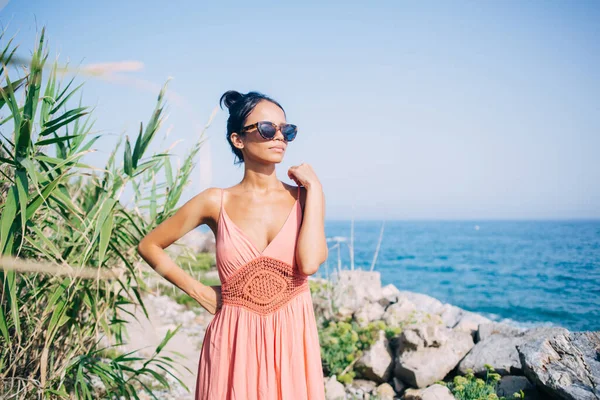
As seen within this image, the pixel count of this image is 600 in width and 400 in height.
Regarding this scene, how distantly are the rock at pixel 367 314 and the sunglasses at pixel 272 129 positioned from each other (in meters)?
3.95

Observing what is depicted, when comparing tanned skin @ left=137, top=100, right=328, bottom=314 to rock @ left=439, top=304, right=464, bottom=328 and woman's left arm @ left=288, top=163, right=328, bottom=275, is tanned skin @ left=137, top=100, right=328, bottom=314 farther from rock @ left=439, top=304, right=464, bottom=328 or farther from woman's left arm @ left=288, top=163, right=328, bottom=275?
rock @ left=439, top=304, right=464, bottom=328

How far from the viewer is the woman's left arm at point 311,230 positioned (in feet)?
6.99

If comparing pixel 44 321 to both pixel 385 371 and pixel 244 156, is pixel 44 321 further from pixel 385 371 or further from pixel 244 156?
pixel 385 371

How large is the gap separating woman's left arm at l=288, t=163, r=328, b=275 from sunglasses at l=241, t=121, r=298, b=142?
0.20m

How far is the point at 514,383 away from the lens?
152 inches

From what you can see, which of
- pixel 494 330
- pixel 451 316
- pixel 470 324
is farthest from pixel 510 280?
pixel 494 330

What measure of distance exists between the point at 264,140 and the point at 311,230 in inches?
20.3

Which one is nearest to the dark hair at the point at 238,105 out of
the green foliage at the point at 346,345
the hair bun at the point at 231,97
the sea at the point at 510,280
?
the hair bun at the point at 231,97

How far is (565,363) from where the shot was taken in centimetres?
332

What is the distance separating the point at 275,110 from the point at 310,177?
1.31ft

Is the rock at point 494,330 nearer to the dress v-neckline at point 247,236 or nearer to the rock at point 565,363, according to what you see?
the rock at point 565,363

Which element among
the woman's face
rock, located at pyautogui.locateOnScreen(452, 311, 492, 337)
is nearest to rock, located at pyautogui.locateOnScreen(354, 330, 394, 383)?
rock, located at pyautogui.locateOnScreen(452, 311, 492, 337)

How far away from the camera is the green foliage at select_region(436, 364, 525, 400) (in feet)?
12.4

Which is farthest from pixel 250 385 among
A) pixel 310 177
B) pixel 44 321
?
pixel 44 321
